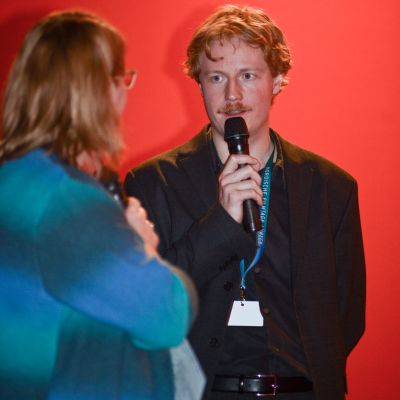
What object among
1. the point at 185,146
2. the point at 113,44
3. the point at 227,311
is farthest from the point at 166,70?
the point at 113,44

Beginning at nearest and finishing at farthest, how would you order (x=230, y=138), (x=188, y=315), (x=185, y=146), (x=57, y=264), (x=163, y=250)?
(x=57, y=264)
(x=188, y=315)
(x=230, y=138)
(x=163, y=250)
(x=185, y=146)

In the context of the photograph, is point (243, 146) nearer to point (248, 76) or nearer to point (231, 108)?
point (231, 108)

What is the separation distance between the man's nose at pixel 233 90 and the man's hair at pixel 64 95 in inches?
35.6

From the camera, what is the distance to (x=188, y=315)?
4.13 feet

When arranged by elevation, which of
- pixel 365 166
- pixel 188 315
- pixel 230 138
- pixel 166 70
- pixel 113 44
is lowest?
pixel 188 315

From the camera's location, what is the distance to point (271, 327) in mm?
2010

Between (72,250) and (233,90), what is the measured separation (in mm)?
1190

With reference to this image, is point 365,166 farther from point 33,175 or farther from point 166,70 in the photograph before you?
point 33,175

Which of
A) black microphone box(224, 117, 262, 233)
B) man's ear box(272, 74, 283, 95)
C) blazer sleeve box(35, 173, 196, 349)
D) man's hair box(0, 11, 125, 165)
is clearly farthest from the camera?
man's ear box(272, 74, 283, 95)

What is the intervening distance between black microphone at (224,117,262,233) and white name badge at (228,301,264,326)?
362 mm

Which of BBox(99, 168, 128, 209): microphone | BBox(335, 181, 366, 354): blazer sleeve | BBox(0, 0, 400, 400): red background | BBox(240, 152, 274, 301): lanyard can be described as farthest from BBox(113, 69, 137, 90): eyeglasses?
BBox(0, 0, 400, 400): red background

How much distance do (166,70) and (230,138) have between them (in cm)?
137

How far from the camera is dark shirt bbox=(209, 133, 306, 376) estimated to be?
6.58 feet

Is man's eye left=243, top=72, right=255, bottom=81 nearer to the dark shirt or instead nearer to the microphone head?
the microphone head
